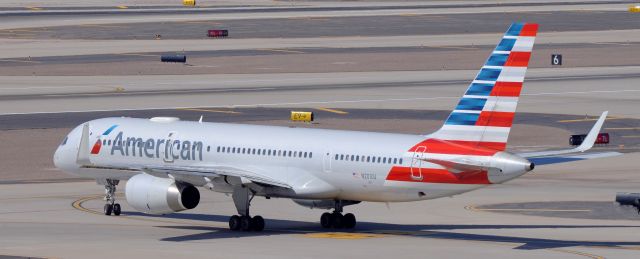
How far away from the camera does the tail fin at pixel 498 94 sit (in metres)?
49.6

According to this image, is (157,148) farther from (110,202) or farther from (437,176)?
(437,176)

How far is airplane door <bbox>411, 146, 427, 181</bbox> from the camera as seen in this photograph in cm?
5009

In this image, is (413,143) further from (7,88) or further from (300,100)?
(7,88)

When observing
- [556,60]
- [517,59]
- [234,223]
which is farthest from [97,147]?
[556,60]

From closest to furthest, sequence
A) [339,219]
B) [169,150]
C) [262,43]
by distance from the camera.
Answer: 1. [339,219]
2. [169,150]
3. [262,43]

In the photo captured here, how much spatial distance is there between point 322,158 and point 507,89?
285 inches

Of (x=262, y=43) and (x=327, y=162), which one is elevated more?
(x=262, y=43)

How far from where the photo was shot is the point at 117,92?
118 meters

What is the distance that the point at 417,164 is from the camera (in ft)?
165

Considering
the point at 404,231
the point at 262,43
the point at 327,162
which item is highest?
the point at 262,43

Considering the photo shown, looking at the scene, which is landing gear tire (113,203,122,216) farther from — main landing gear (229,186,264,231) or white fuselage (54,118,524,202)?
main landing gear (229,186,264,231)

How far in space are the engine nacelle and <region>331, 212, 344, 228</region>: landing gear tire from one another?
202 inches

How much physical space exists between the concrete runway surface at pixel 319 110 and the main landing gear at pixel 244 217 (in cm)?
77

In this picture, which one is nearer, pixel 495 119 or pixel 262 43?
pixel 495 119
